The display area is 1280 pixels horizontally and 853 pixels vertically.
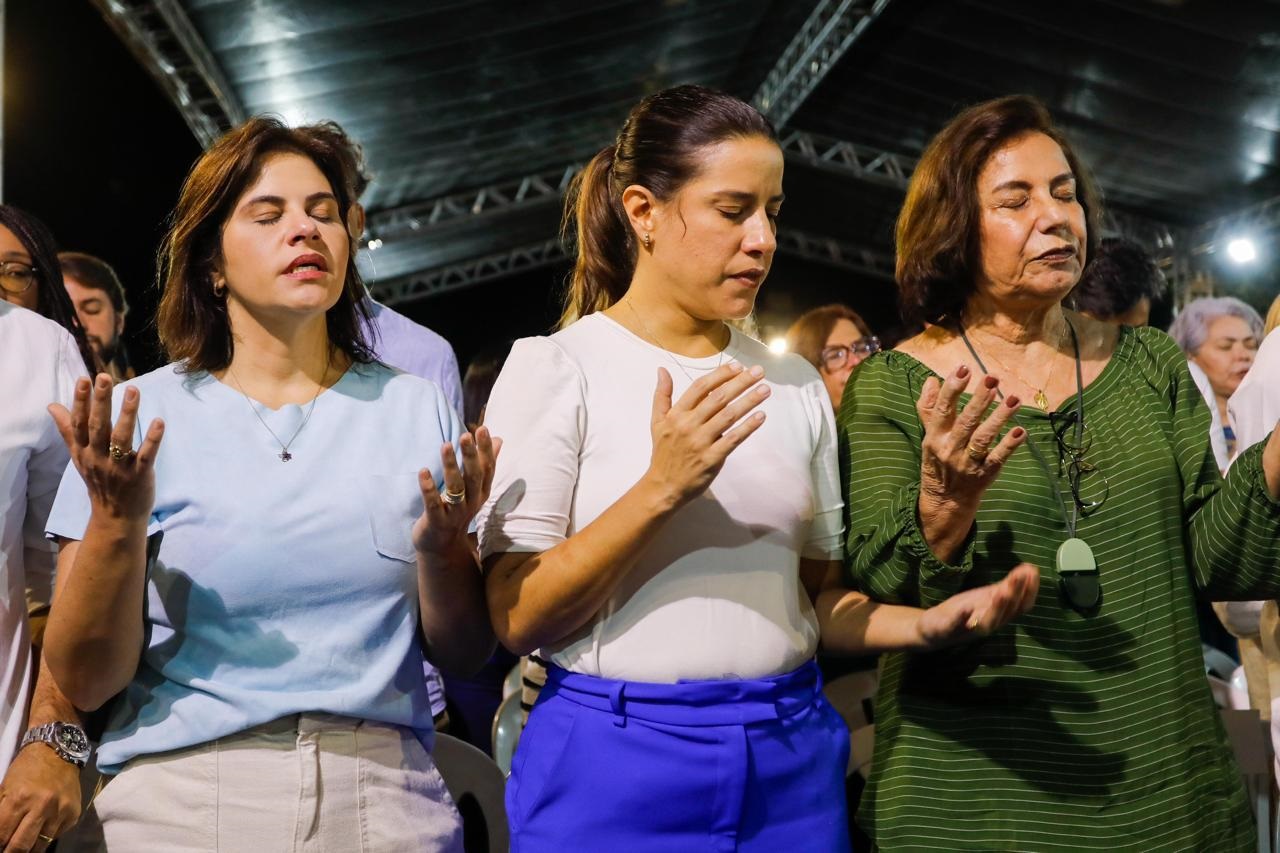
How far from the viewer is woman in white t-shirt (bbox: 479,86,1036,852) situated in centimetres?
184

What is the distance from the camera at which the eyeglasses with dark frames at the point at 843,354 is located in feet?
16.4

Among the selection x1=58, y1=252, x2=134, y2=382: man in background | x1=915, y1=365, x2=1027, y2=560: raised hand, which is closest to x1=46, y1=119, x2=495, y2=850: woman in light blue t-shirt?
x1=915, y1=365, x2=1027, y2=560: raised hand

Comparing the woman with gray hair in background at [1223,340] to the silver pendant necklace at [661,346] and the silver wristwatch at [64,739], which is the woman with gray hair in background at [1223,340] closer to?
the silver pendant necklace at [661,346]

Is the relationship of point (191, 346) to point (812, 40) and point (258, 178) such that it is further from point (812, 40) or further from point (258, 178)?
point (812, 40)

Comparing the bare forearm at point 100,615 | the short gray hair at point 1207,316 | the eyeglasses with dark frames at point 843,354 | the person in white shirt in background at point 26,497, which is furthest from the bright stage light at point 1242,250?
the bare forearm at point 100,615

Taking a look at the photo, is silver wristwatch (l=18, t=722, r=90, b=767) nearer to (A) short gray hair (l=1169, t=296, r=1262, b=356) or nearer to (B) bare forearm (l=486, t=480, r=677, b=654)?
(B) bare forearm (l=486, t=480, r=677, b=654)

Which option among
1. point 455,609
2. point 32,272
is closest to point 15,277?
point 32,272

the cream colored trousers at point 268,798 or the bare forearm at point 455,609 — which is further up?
the bare forearm at point 455,609

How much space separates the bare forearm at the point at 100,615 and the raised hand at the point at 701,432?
746 mm

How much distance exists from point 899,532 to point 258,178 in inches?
47.3

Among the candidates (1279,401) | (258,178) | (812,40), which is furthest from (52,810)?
(812,40)

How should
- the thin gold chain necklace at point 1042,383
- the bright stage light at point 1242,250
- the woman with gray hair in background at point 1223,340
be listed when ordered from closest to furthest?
the thin gold chain necklace at point 1042,383
the woman with gray hair in background at point 1223,340
the bright stage light at point 1242,250

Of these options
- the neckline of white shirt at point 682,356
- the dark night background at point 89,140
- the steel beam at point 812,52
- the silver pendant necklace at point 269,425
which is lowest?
the silver pendant necklace at point 269,425

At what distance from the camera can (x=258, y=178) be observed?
2.11 meters
